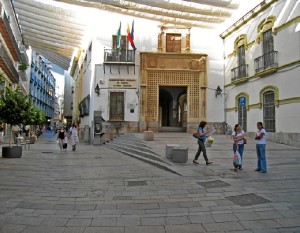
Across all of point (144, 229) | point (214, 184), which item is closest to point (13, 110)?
point (214, 184)

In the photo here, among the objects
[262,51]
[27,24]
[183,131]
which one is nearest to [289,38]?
[262,51]

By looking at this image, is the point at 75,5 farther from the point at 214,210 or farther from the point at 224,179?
the point at 214,210

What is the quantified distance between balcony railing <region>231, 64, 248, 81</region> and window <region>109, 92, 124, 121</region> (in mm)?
8593

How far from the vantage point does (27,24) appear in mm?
24188

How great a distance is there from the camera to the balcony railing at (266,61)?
1559cm

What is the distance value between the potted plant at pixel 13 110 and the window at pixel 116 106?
9.41 m

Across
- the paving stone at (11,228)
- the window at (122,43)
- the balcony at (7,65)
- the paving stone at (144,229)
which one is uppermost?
the window at (122,43)

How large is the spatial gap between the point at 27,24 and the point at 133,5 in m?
11.2

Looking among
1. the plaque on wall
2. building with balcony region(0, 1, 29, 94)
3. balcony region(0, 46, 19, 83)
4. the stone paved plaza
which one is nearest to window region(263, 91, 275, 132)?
the stone paved plaza

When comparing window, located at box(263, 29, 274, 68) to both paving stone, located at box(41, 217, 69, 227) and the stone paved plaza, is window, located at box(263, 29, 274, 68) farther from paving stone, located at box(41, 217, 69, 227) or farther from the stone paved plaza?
paving stone, located at box(41, 217, 69, 227)

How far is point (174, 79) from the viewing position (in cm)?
2131

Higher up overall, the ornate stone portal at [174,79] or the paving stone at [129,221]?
the ornate stone portal at [174,79]

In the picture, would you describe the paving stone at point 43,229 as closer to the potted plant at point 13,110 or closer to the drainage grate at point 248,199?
the drainage grate at point 248,199

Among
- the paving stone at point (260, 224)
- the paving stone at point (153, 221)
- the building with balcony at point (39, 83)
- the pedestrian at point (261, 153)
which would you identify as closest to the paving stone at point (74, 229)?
the paving stone at point (153, 221)
